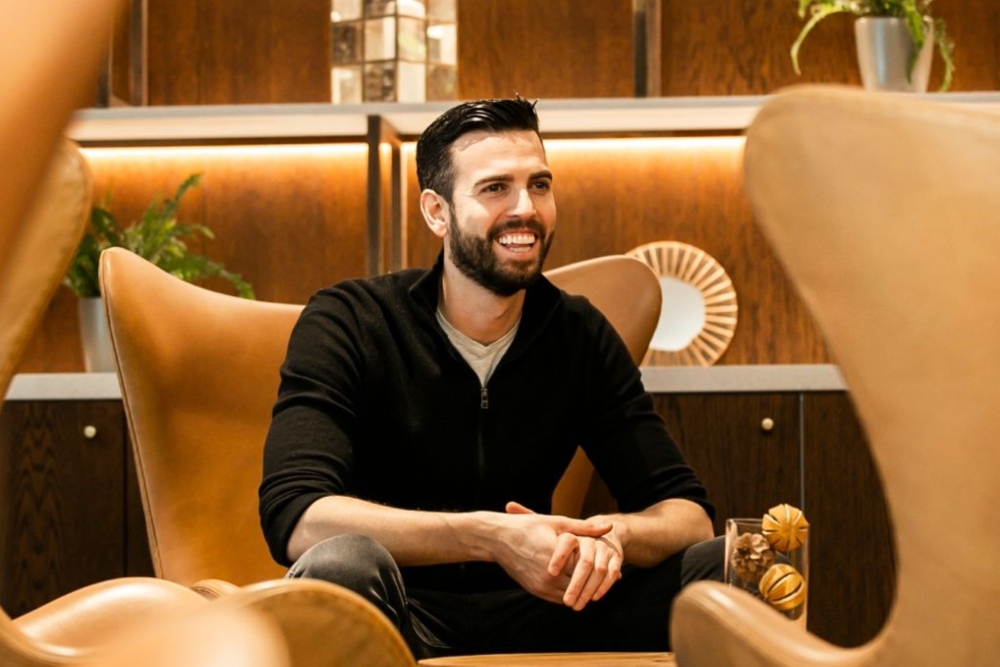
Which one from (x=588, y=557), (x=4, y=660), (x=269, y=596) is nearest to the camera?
(x=269, y=596)

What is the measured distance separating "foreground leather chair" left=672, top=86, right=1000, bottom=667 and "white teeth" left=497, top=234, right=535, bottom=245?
151cm

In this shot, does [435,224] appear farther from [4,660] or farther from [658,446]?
[4,660]

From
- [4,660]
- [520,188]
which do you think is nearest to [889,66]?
[520,188]

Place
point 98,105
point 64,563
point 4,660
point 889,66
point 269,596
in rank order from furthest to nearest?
point 98,105
point 889,66
point 64,563
point 4,660
point 269,596

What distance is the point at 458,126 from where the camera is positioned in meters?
2.53

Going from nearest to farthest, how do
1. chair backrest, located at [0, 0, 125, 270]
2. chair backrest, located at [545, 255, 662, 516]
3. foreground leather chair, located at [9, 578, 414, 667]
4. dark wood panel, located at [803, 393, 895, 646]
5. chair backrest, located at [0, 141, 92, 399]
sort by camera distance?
chair backrest, located at [0, 0, 125, 270], foreground leather chair, located at [9, 578, 414, 667], chair backrest, located at [0, 141, 92, 399], chair backrest, located at [545, 255, 662, 516], dark wood panel, located at [803, 393, 895, 646]

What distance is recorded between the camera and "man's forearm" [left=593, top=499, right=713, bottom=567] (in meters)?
2.06

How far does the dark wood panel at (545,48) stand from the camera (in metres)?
3.73

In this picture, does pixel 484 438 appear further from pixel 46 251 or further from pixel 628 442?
pixel 46 251

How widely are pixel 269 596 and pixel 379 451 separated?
1.48 meters

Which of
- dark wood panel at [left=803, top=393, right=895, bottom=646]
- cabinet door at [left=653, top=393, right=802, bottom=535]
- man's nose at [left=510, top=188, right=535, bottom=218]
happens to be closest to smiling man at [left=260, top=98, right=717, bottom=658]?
man's nose at [left=510, top=188, right=535, bottom=218]

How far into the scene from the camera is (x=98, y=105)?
11.9 feet

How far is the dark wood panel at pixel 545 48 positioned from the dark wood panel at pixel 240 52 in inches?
16.5

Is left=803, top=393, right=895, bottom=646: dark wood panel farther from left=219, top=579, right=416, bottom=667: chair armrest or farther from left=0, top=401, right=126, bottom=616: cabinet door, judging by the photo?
left=219, top=579, right=416, bottom=667: chair armrest
